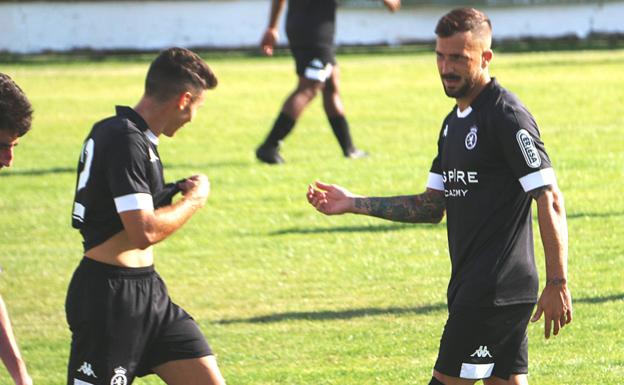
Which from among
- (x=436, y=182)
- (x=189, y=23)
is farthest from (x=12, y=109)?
(x=189, y=23)

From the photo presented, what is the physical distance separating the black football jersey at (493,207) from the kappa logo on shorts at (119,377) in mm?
1337

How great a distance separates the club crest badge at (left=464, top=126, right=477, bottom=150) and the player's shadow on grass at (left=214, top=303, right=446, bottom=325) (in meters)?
3.25

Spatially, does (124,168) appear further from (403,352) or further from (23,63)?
(23,63)

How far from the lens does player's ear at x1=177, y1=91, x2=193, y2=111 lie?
579cm

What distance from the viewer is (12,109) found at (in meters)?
5.24

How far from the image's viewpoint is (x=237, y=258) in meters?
10.7

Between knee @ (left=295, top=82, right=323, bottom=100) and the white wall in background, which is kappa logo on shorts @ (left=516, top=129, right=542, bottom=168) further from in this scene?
the white wall in background

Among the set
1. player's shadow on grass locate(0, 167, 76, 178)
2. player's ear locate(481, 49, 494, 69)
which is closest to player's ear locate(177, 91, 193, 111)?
player's ear locate(481, 49, 494, 69)

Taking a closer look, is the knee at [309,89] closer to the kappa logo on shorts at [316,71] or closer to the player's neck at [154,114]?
the kappa logo on shorts at [316,71]

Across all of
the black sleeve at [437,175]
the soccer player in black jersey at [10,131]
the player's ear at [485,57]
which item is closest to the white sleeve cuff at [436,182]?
the black sleeve at [437,175]

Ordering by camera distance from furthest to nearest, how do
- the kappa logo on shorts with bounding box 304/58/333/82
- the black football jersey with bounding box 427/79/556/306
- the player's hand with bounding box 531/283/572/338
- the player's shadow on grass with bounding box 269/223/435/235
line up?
1. the kappa logo on shorts with bounding box 304/58/333/82
2. the player's shadow on grass with bounding box 269/223/435/235
3. the black football jersey with bounding box 427/79/556/306
4. the player's hand with bounding box 531/283/572/338

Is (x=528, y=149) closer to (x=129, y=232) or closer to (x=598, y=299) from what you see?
(x=129, y=232)

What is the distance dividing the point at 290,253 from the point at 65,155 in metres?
6.49

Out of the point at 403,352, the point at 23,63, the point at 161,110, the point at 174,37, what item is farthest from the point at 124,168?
the point at 174,37
